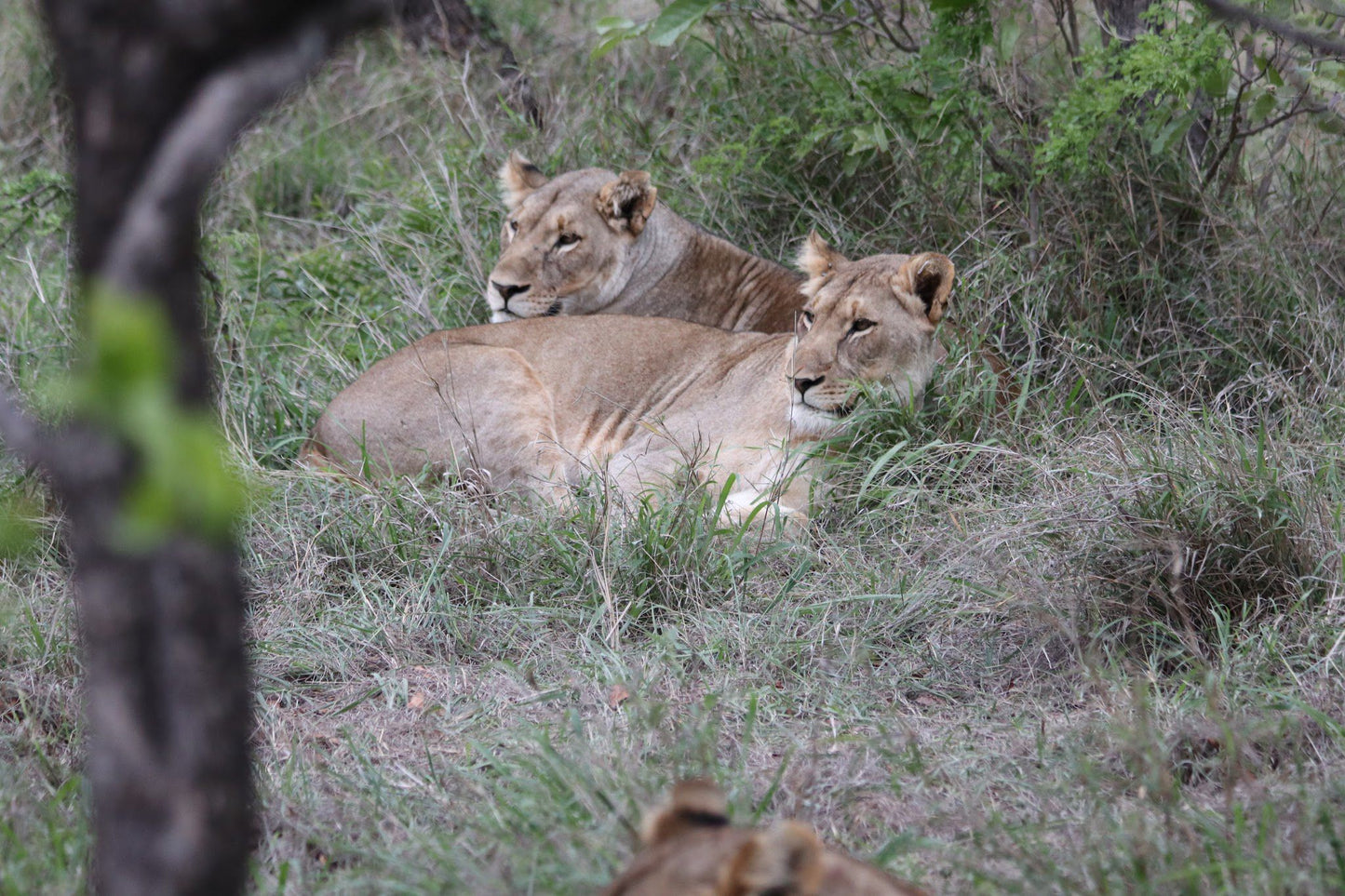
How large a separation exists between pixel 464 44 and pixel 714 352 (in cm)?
402

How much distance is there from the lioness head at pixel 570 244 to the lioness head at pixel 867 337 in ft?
5.39

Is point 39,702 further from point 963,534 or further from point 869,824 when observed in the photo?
point 963,534

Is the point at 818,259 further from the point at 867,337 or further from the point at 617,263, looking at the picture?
the point at 617,263

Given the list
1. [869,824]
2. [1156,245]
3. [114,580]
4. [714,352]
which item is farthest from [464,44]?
[114,580]

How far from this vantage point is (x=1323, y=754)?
118 inches

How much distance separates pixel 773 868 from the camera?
1.85 meters

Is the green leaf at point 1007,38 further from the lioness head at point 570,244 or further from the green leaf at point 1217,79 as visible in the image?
the lioness head at point 570,244

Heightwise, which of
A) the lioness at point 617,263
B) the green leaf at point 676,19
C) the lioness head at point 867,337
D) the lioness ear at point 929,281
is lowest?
the lioness at point 617,263

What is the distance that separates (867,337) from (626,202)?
1923 millimetres

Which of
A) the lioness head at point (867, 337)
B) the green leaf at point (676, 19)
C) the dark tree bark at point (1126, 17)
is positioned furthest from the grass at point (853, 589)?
the green leaf at point (676, 19)

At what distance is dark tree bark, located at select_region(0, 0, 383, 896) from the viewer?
1617 mm

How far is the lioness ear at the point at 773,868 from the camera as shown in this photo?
1850mm

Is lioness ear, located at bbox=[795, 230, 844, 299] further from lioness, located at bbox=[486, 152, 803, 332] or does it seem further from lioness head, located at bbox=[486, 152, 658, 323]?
lioness head, located at bbox=[486, 152, 658, 323]

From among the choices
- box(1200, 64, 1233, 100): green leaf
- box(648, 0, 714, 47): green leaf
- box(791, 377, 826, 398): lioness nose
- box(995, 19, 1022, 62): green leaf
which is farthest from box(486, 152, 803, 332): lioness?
box(1200, 64, 1233, 100): green leaf
